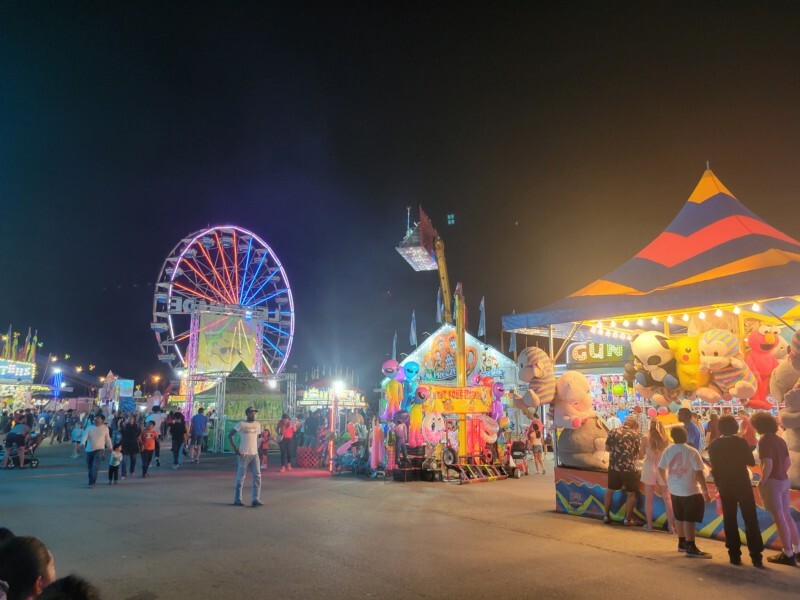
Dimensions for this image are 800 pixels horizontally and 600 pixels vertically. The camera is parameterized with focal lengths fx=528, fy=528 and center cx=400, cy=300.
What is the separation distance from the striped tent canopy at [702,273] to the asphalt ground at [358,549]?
135 inches

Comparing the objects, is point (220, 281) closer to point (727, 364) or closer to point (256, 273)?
point (256, 273)

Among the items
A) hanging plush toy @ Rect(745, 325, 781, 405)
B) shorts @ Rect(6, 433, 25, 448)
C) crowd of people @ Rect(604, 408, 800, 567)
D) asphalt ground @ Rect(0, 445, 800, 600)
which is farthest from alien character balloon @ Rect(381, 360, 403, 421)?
shorts @ Rect(6, 433, 25, 448)

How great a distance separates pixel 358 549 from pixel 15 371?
38.9 metres

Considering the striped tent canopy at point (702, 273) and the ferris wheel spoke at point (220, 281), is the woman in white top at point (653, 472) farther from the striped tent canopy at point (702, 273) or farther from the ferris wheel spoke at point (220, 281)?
the ferris wheel spoke at point (220, 281)

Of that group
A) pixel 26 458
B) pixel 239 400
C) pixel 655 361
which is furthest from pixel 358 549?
pixel 239 400

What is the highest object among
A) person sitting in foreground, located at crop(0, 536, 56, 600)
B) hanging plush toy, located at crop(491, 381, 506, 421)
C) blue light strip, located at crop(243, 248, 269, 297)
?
blue light strip, located at crop(243, 248, 269, 297)

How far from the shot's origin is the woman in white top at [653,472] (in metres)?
7.16

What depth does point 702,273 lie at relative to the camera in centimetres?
876

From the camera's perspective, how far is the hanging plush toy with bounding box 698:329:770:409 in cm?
824

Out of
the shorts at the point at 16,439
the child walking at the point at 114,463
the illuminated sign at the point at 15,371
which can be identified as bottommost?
the child walking at the point at 114,463

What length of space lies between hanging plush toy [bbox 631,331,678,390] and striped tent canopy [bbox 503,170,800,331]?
0.51 meters

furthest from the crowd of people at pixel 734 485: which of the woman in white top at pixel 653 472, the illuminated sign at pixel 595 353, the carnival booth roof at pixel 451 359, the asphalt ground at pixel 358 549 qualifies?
the carnival booth roof at pixel 451 359

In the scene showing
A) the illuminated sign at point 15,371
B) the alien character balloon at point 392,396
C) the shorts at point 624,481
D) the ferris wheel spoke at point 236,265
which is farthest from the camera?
the illuminated sign at point 15,371

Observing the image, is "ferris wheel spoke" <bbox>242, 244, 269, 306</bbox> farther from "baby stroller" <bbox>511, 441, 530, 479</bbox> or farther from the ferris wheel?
"baby stroller" <bbox>511, 441, 530, 479</bbox>
